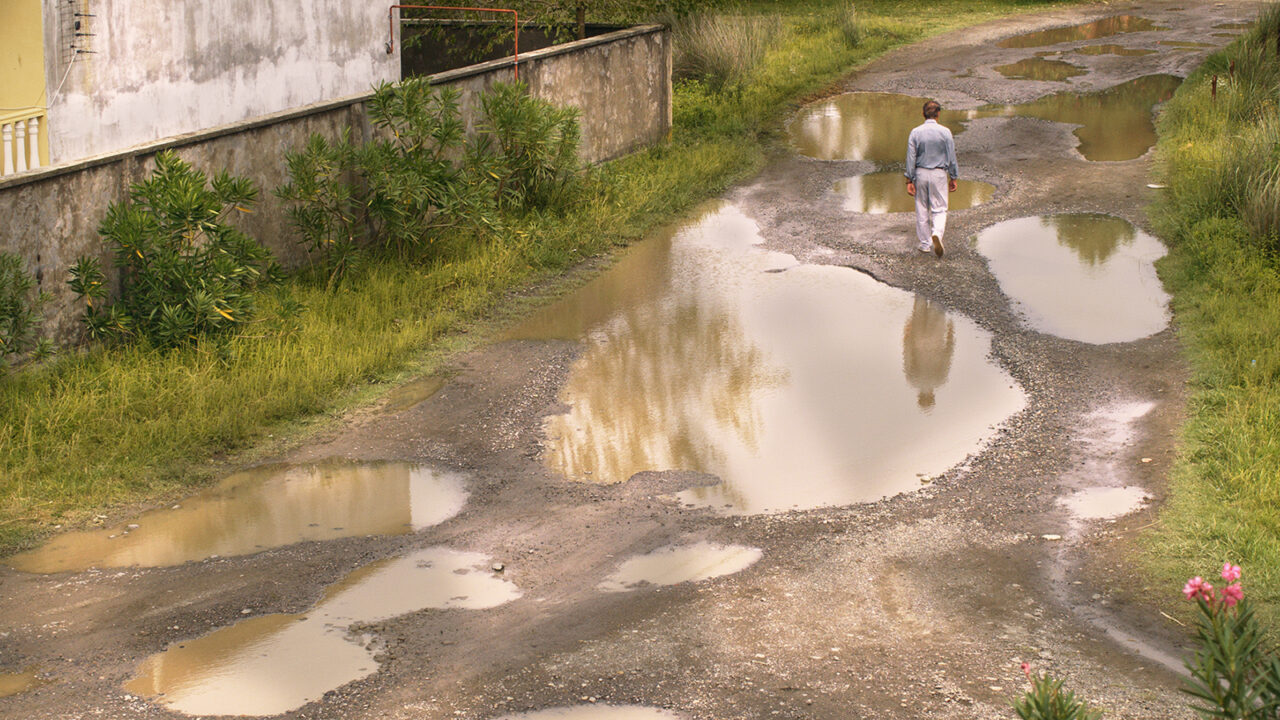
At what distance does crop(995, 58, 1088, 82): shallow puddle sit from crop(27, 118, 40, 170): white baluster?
547 inches

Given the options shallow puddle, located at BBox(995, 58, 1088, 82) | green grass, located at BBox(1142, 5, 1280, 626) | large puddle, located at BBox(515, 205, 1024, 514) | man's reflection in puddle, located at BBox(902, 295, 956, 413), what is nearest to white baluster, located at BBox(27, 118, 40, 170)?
large puddle, located at BBox(515, 205, 1024, 514)

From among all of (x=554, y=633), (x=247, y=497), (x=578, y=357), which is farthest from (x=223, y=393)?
(x=554, y=633)

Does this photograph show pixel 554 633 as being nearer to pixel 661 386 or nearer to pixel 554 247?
pixel 661 386

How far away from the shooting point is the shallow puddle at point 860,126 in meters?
14.9

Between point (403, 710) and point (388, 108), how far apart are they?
6.81 metres

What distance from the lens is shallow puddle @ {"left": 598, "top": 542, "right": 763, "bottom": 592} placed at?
19.1ft

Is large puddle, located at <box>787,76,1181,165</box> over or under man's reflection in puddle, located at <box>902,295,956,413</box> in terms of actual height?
over

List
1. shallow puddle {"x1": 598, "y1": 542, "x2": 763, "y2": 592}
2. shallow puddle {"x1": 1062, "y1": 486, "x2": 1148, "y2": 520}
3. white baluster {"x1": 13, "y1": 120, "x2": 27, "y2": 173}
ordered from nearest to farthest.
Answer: shallow puddle {"x1": 598, "y1": 542, "x2": 763, "y2": 592} → shallow puddle {"x1": 1062, "y1": 486, "x2": 1148, "y2": 520} → white baluster {"x1": 13, "y1": 120, "x2": 27, "y2": 173}

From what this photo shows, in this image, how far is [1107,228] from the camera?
11594 millimetres

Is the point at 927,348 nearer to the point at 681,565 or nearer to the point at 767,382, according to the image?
the point at 767,382

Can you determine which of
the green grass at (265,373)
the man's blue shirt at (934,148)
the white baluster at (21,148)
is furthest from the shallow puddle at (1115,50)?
the white baluster at (21,148)

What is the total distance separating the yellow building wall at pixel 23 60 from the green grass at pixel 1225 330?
8595mm

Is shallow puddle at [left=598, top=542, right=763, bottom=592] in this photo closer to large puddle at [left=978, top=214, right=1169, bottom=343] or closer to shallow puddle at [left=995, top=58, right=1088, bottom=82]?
large puddle at [left=978, top=214, right=1169, bottom=343]

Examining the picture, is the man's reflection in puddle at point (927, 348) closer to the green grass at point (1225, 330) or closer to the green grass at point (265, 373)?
the green grass at point (1225, 330)
